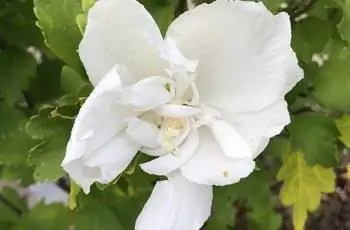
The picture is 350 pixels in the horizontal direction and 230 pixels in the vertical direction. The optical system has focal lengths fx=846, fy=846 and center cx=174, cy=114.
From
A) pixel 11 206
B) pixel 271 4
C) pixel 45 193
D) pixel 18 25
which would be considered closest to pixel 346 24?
pixel 271 4

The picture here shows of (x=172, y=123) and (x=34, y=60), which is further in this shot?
(x=34, y=60)

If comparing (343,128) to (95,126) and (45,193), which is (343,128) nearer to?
(95,126)

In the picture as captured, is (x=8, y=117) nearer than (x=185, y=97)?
No

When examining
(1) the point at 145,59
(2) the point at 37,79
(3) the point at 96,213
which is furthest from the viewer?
(2) the point at 37,79

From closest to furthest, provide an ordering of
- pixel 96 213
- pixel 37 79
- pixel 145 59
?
1. pixel 145 59
2. pixel 96 213
3. pixel 37 79

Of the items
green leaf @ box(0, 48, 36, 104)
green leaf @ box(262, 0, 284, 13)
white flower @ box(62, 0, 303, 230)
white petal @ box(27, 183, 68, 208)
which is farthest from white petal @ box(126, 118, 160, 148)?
white petal @ box(27, 183, 68, 208)

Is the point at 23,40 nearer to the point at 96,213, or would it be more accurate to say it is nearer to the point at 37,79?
the point at 37,79

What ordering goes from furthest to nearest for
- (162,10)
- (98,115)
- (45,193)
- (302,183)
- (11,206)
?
(45,193)
(11,206)
(302,183)
(162,10)
(98,115)

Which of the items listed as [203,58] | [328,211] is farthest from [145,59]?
[328,211]
